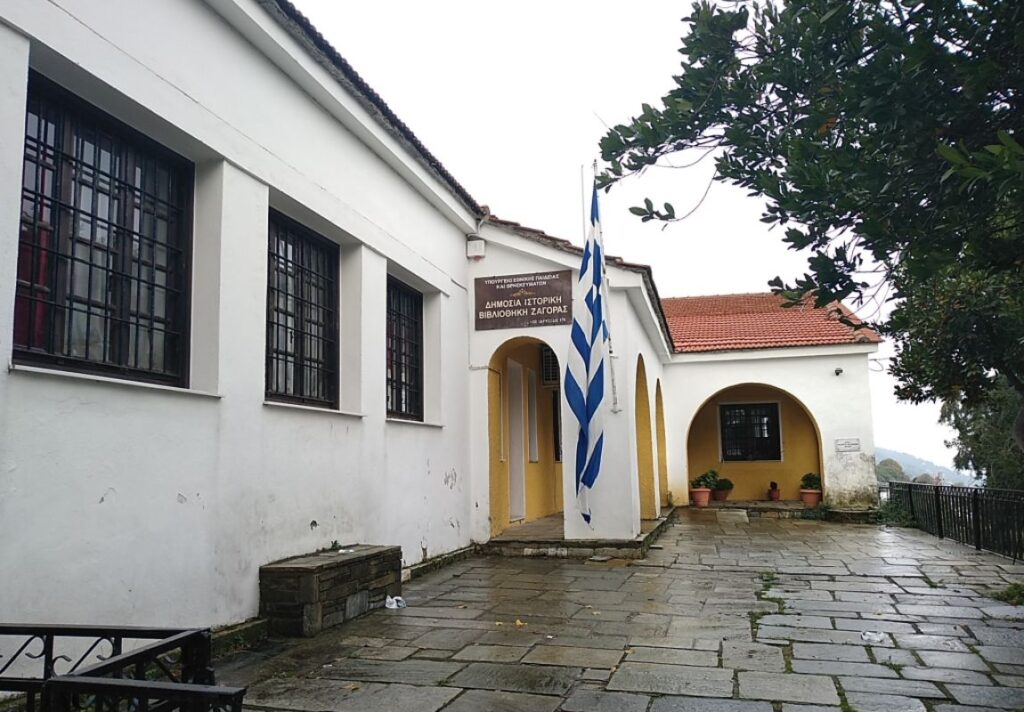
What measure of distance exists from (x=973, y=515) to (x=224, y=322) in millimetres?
9872

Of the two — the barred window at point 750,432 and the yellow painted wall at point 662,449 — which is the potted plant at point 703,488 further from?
the barred window at point 750,432

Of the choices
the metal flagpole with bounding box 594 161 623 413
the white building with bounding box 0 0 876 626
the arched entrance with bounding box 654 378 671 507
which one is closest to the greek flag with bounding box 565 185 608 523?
the metal flagpole with bounding box 594 161 623 413

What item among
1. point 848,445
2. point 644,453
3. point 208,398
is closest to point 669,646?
point 208,398

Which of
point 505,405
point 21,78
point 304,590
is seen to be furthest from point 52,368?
point 505,405

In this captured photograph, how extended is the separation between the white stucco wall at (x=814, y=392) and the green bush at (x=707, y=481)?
0.61 meters

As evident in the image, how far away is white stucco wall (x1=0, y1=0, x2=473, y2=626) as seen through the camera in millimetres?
3834

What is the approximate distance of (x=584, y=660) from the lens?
4.78 m

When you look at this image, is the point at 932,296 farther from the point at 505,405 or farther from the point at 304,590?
the point at 304,590

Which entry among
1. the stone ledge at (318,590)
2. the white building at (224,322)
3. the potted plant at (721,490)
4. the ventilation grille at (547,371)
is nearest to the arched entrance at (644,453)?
the ventilation grille at (547,371)

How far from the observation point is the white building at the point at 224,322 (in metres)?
4.01

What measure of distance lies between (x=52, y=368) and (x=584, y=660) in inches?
138

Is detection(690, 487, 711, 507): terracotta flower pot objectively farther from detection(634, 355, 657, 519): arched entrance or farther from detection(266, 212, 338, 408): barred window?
detection(266, 212, 338, 408): barred window

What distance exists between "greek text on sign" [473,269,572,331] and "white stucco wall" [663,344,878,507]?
295 inches

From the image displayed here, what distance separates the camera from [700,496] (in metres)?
17.2
